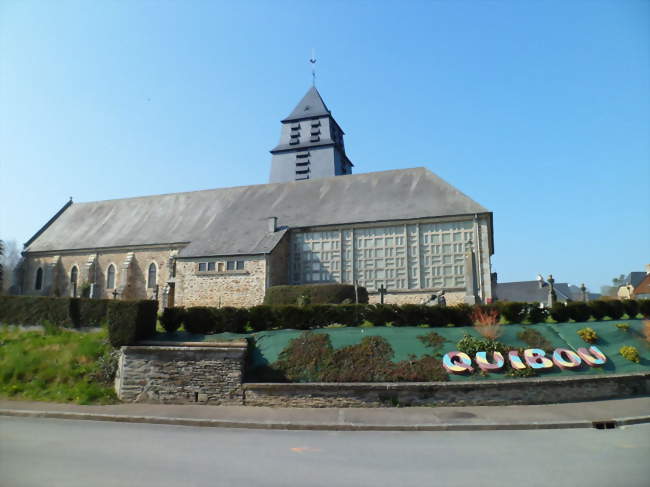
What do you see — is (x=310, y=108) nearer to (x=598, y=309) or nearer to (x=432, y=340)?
(x=598, y=309)

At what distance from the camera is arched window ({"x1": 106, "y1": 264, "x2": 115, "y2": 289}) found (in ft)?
108

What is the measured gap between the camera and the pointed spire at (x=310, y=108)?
50.8 m

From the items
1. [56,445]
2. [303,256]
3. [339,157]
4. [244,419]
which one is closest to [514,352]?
[244,419]

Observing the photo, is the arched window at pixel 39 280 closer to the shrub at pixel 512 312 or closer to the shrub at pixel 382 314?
the shrub at pixel 382 314

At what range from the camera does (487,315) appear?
48.2ft

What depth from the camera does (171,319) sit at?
15.6 meters

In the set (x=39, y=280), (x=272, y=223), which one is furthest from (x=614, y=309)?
(x=39, y=280)

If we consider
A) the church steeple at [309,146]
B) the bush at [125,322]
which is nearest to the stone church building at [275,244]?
the bush at [125,322]

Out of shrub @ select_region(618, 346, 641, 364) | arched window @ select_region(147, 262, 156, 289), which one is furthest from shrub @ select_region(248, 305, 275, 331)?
arched window @ select_region(147, 262, 156, 289)

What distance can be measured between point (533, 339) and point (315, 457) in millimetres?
8475

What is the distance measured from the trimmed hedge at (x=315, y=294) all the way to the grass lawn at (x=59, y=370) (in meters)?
9.85

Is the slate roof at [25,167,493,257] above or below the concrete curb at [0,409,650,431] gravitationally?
above

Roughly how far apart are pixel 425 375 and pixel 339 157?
4061 cm

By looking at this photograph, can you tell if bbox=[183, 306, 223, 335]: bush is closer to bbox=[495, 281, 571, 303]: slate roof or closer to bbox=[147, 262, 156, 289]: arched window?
bbox=[147, 262, 156, 289]: arched window
